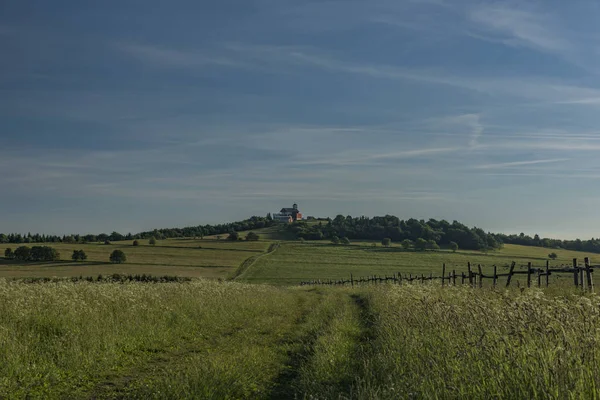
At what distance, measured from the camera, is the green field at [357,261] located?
81938mm

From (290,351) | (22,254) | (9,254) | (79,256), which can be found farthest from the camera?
(79,256)

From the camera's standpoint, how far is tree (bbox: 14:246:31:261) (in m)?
82.6

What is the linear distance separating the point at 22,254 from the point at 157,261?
2195 cm

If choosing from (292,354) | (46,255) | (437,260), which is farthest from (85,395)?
(437,260)

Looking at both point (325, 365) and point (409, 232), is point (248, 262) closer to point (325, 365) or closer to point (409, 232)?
point (409, 232)

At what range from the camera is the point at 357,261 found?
9819 centimetres

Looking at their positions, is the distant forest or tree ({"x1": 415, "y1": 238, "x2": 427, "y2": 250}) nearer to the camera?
tree ({"x1": 415, "y1": 238, "x2": 427, "y2": 250})

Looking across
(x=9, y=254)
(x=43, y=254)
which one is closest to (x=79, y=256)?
(x=43, y=254)

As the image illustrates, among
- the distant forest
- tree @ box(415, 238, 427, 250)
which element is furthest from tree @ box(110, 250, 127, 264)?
tree @ box(415, 238, 427, 250)

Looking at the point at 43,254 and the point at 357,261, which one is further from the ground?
the point at 43,254

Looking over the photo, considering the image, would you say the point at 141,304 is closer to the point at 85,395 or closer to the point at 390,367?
the point at 85,395

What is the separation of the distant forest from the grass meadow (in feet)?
359

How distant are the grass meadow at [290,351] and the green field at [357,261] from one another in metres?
58.3

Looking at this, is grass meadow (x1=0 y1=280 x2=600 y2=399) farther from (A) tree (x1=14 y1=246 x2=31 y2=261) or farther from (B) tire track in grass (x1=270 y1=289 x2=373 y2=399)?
(A) tree (x1=14 y1=246 x2=31 y2=261)
